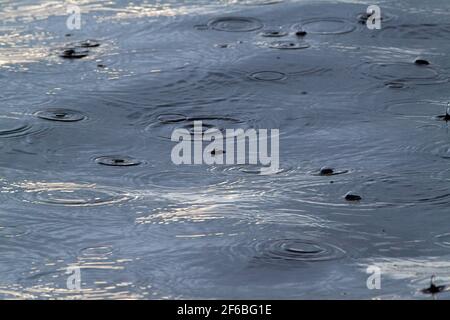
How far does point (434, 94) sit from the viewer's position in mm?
6418

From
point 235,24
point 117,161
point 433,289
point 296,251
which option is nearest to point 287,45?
point 235,24

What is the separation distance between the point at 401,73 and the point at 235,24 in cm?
133

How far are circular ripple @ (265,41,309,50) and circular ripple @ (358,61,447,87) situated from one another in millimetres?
449

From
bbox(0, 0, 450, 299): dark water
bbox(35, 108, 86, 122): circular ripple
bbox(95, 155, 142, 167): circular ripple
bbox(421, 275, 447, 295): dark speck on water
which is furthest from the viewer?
bbox(35, 108, 86, 122): circular ripple

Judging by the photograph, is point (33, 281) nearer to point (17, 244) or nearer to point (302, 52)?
point (17, 244)

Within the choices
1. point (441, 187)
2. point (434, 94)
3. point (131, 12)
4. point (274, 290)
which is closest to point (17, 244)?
point (274, 290)

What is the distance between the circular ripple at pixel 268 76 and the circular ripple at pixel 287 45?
362mm

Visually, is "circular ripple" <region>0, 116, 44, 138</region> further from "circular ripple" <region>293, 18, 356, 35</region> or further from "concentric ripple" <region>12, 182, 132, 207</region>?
"circular ripple" <region>293, 18, 356, 35</region>

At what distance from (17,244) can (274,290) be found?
111cm

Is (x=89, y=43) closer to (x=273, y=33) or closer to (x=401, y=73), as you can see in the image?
(x=273, y=33)

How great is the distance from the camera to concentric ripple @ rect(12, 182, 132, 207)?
5062 mm

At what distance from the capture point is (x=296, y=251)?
14.8ft

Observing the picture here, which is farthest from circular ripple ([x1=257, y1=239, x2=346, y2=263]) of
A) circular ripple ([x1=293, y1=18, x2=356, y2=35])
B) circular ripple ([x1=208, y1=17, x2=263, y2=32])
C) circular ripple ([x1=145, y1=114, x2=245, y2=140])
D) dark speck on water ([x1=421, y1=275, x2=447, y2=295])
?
circular ripple ([x1=208, y1=17, x2=263, y2=32])

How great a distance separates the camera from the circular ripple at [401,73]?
662cm
